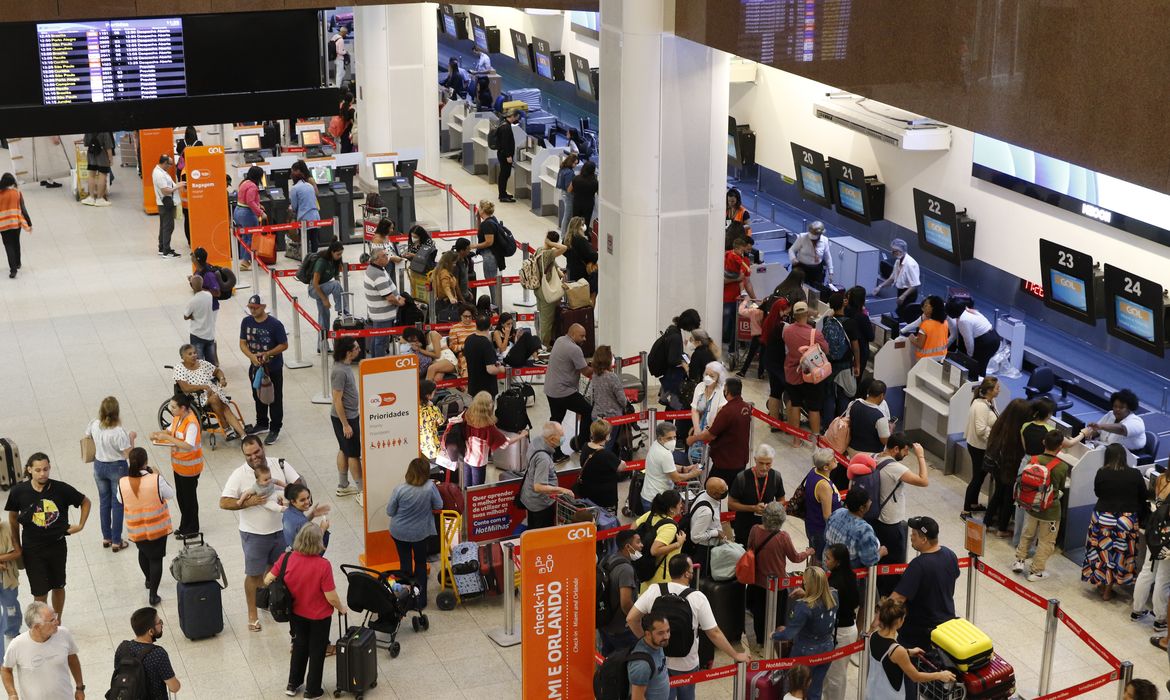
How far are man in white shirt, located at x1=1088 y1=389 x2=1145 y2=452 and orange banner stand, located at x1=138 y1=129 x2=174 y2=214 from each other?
50.5 feet

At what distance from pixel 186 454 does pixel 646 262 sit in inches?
217

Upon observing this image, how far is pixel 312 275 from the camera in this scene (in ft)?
51.0

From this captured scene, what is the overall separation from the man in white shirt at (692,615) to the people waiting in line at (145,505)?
3.75 meters

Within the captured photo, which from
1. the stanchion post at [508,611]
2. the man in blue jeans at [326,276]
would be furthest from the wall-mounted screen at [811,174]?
the stanchion post at [508,611]

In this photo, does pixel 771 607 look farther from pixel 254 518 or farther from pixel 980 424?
pixel 254 518

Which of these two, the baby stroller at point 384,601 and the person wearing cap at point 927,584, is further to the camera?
the baby stroller at point 384,601

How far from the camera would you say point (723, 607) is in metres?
9.97

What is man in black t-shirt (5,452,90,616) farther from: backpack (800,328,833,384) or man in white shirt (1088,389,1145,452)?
man in white shirt (1088,389,1145,452)

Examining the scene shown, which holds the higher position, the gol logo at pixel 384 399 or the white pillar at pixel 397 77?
the white pillar at pixel 397 77

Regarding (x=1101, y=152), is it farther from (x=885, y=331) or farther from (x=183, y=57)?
(x=183, y=57)

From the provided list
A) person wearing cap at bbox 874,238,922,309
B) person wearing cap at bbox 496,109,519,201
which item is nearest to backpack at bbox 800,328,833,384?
person wearing cap at bbox 874,238,922,309

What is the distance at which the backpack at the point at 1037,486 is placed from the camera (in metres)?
10.9

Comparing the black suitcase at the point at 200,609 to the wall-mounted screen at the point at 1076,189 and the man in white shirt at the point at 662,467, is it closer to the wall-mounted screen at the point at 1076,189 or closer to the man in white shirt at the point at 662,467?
the man in white shirt at the point at 662,467

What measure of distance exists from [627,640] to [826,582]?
1.46 meters
